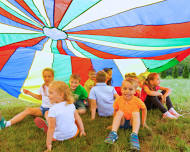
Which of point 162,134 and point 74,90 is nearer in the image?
point 162,134

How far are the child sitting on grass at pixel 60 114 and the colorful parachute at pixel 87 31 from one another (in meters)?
1.17

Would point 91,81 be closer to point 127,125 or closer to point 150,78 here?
point 150,78

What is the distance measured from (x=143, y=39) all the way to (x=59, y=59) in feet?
8.14

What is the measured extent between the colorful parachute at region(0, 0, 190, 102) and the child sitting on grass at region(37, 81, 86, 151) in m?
1.17

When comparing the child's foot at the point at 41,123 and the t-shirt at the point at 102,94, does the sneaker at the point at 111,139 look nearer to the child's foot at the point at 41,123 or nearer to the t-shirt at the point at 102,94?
the child's foot at the point at 41,123

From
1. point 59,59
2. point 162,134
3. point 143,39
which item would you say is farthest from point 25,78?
point 162,134

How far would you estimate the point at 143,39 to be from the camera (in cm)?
272

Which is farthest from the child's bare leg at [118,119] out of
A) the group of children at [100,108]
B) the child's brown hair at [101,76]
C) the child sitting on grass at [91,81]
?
the child sitting on grass at [91,81]

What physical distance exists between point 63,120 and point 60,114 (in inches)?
3.5

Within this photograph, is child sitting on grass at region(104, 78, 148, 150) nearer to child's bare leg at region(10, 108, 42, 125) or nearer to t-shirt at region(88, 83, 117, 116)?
t-shirt at region(88, 83, 117, 116)

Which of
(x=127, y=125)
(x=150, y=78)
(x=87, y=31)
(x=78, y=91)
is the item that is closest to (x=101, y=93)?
(x=78, y=91)

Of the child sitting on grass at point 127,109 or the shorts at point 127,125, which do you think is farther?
the shorts at point 127,125

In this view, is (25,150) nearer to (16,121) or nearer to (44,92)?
(16,121)

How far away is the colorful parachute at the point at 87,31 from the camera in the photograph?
2250 millimetres
